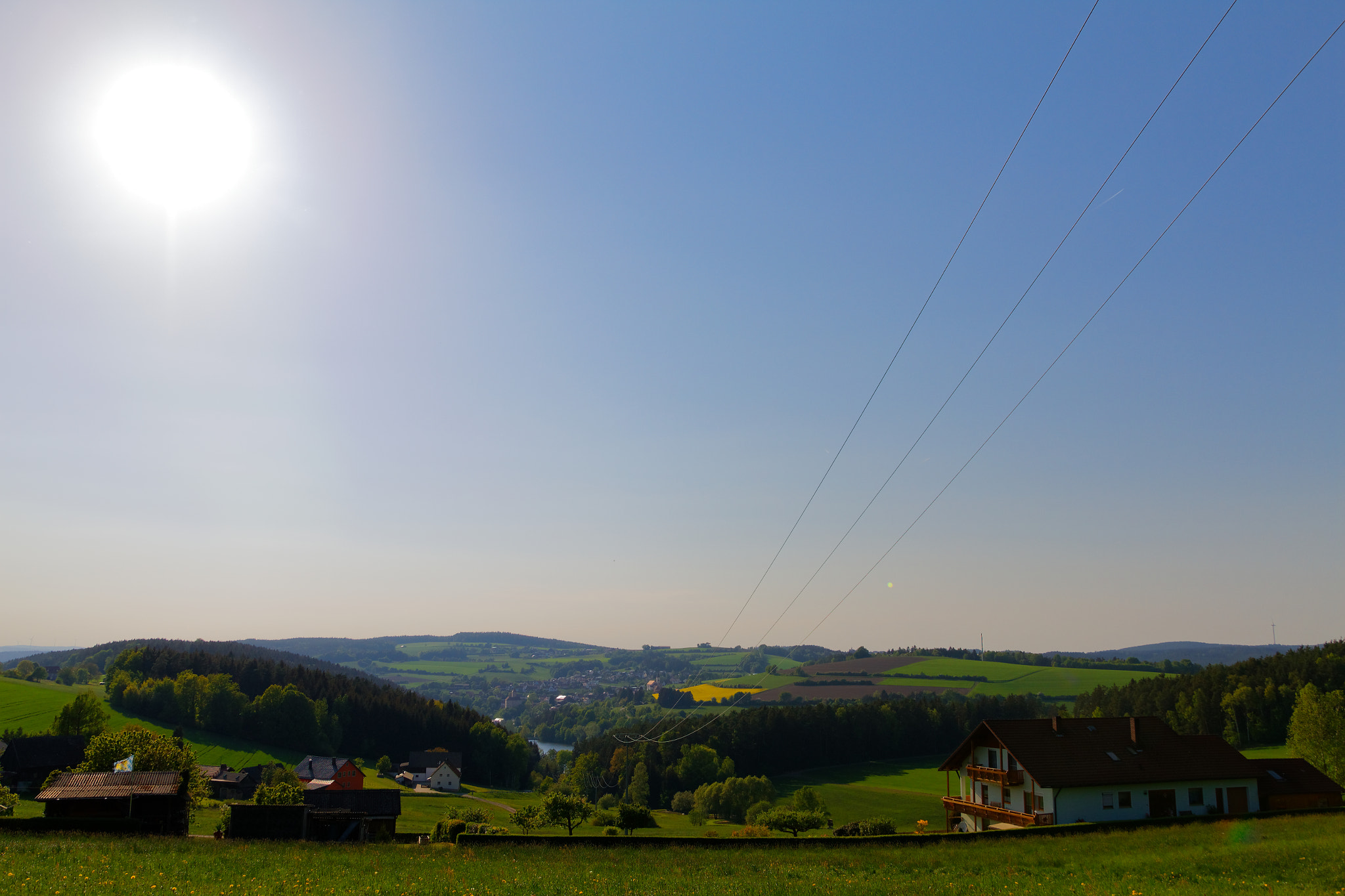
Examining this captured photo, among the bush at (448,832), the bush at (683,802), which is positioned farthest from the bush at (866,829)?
the bush at (683,802)

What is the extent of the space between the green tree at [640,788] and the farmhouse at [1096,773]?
7787 cm

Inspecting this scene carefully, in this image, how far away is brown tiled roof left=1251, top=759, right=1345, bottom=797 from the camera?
151ft

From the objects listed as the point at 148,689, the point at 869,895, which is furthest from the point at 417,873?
the point at 148,689

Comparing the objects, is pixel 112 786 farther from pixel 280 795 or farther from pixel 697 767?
pixel 697 767

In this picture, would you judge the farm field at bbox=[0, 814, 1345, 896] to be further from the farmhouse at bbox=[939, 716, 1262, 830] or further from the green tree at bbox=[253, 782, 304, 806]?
the green tree at bbox=[253, 782, 304, 806]

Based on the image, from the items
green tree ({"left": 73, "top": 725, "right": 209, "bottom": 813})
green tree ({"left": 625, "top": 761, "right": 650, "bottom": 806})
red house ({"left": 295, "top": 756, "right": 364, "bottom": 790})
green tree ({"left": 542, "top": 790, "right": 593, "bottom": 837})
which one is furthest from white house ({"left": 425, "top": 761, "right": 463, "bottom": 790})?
green tree ({"left": 542, "top": 790, "right": 593, "bottom": 837})

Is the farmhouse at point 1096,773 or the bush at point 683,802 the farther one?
the bush at point 683,802

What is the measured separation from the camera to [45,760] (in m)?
87.3

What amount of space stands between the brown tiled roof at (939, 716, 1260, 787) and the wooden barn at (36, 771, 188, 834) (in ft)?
155

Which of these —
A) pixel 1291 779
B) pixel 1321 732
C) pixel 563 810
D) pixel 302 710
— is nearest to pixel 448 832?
pixel 563 810

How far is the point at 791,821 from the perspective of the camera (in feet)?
139

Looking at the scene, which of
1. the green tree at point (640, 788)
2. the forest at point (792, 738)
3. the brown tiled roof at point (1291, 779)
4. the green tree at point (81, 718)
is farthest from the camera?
the forest at point (792, 738)

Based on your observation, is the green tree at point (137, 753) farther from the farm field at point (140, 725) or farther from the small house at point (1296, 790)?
the small house at point (1296, 790)

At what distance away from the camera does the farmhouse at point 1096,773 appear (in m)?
41.4
